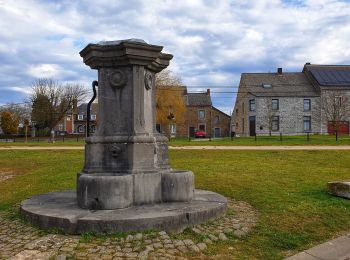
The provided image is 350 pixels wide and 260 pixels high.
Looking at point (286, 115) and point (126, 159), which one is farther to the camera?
point (286, 115)

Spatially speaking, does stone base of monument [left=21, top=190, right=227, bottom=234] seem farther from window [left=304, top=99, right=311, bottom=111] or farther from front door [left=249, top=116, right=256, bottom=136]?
window [left=304, top=99, right=311, bottom=111]

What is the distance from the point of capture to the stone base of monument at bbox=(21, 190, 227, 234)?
5250mm

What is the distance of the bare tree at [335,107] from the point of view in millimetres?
43812

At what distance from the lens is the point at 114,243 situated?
16.2 feet

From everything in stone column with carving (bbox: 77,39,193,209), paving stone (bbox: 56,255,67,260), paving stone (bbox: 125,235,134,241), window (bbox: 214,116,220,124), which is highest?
window (bbox: 214,116,220,124)

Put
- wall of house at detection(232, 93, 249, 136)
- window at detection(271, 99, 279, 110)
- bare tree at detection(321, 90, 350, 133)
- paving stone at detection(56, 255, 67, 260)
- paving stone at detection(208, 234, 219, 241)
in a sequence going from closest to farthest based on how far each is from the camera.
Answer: paving stone at detection(56, 255, 67, 260)
paving stone at detection(208, 234, 219, 241)
bare tree at detection(321, 90, 350, 133)
window at detection(271, 99, 279, 110)
wall of house at detection(232, 93, 249, 136)

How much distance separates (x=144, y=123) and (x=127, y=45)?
54.7 inches

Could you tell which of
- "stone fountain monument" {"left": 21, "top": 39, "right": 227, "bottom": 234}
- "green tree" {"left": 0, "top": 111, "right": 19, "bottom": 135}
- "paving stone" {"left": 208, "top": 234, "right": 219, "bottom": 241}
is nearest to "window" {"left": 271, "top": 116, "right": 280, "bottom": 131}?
"green tree" {"left": 0, "top": 111, "right": 19, "bottom": 135}

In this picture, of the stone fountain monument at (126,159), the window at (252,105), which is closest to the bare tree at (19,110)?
the window at (252,105)

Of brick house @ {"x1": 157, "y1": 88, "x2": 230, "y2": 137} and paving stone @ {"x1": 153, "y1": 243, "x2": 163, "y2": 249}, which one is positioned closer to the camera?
paving stone @ {"x1": 153, "y1": 243, "x2": 163, "y2": 249}

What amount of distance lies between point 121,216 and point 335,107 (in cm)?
4199

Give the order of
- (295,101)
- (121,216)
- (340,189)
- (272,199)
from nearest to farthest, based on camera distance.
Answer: (121,216) → (272,199) → (340,189) → (295,101)

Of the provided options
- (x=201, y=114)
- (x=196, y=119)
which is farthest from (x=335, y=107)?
(x=196, y=119)

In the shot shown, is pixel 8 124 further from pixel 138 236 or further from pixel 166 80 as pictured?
pixel 138 236
